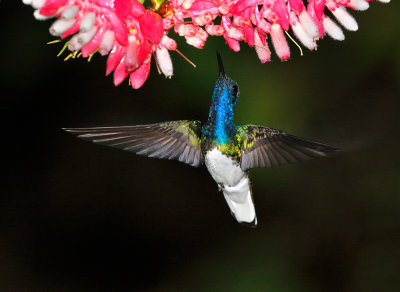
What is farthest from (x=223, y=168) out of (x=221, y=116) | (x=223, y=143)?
(x=221, y=116)

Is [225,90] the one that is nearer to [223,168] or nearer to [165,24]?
[223,168]

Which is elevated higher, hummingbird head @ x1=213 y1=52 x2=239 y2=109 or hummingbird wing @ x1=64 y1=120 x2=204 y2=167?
hummingbird head @ x1=213 y1=52 x2=239 y2=109

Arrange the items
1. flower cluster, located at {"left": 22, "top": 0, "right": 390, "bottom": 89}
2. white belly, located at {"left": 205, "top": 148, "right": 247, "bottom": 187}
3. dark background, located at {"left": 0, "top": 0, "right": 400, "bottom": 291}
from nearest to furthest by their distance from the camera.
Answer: flower cluster, located at {"left": 22, "top": 0, "right": 390, "bottom": 89}
white belly, located at {"left": 205, "top": 148, "right": 247, "bottom": 187}
dark background, located at {"left": 0, "top": 0, "right": 400, "bottom": 291}

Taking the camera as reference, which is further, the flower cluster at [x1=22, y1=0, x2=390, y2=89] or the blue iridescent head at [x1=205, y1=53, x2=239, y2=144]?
the blue iridescent head at [x1=205, y1=53, x2=239, y2=144]

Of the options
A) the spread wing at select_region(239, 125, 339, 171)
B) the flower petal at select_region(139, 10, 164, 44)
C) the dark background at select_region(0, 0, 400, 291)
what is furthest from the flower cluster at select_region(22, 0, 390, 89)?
the dark background at select_region(0, 0, 400, 291)

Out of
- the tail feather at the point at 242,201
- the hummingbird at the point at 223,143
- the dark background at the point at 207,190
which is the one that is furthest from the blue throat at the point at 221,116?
the dark background at the point at 207,190

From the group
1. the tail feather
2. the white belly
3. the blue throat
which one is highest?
the blue throat

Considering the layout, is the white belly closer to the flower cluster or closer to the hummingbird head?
the hummingbird head

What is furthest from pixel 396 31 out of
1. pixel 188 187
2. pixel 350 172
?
pixel 188 187
